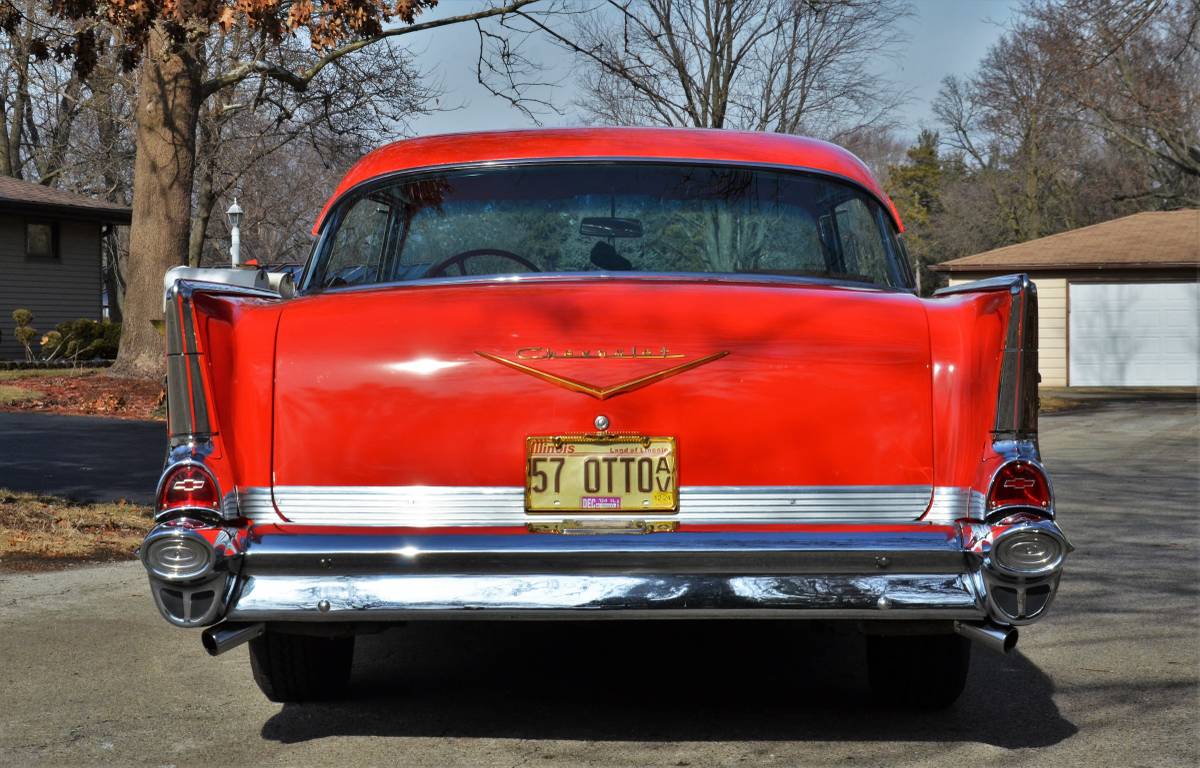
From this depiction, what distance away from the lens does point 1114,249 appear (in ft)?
99.4

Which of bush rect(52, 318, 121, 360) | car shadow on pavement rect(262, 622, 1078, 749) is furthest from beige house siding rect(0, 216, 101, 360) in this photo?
car shadow on pavement rect(262, 622, 1078, 749)

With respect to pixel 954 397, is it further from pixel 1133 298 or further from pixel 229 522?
pixel 1133 298

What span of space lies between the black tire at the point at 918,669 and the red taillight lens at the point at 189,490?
201 centimetres

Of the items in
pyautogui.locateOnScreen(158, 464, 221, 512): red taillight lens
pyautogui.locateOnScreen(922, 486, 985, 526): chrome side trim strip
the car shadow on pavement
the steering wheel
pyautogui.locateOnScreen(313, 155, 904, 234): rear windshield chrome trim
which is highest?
pyautogui.locateOnScreen(313, 155, 904, 234): rear windshield chrome trim

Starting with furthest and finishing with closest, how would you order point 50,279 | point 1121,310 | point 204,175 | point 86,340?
point 204,175 → point 50,279 → point 1121,310 → point 86,340

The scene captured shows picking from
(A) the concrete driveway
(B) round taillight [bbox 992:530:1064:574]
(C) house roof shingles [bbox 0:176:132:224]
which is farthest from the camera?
(C) house roof shingles [bbox 0:176:132:224]

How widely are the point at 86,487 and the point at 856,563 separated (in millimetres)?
7463

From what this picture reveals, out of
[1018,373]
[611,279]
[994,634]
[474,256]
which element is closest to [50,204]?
[474,256]

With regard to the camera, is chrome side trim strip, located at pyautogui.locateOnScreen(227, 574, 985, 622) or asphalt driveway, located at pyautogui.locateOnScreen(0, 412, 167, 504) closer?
chrome side trim strip, located at pyautogui.locateOnScreen(227, 574, 985, 622)

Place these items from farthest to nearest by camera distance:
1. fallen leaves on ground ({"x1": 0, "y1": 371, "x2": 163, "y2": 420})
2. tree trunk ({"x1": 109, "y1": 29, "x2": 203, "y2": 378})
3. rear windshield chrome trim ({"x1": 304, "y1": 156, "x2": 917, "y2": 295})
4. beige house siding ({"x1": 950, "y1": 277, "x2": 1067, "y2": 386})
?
1. beige house siding ({"x1": 950, "y1": 277, "x2": 1067, "y2": 386})
2. tree trunk ({"x1": 109, "y1": 29, "x2": 203, "y2": 378})
3. fallen leaves on ground ({"x1": 0, "y1": 371, "x2": 163, "y2": 420})
4. rear windshield chrome trim ({"x1": 304, "y1": 156, "x2": 917, "y2": 295})

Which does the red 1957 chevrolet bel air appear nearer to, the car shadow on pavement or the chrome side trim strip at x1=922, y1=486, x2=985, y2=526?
the chrome side trim strip at x1=922, y1=486, x2=985, y2=526

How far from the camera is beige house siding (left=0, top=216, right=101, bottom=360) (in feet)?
94.6

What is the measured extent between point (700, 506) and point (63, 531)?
549 cm

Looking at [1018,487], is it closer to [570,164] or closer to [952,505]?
[952,505]
